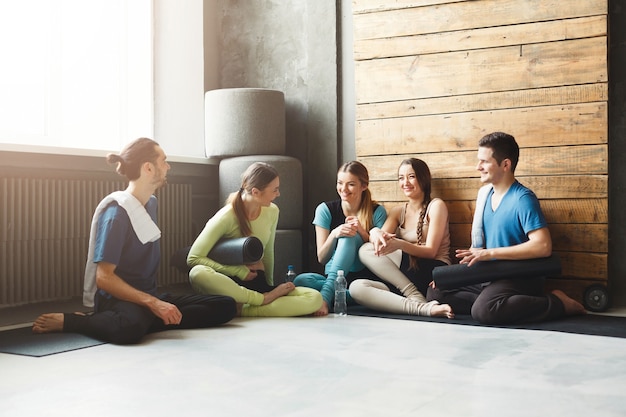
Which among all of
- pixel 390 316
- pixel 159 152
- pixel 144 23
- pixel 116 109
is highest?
pixel 144 23

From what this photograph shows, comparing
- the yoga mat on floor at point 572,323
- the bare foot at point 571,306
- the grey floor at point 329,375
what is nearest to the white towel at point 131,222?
the grey floor at point 329,375

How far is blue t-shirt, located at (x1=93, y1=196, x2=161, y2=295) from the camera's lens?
3309 millimetres

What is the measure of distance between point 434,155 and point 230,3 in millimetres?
2156

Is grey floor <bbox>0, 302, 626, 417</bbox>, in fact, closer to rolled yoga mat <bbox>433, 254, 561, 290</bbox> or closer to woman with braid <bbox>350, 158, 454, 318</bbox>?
rolled yoga mat <bbox>433, 254, 561, 290</bbox>

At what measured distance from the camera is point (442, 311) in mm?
3967

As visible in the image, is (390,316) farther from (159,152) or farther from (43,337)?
(43,337)

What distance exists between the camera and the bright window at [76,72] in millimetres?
4633

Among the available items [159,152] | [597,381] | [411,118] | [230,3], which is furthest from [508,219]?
[230,3]

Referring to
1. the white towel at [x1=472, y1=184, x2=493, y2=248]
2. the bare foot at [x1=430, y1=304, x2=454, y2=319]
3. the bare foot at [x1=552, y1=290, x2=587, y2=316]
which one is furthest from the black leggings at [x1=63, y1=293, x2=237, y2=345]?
the bare foot at [x1=552, y1=290, x2=587, y2=316]

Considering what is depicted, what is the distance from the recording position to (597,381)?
2.50 metres

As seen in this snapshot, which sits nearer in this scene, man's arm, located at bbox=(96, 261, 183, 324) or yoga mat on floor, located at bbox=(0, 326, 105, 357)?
yoga mat on floor, located at bbox=(0, 326, 105, 357)

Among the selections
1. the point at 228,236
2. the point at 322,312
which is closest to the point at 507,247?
the point at 322,312

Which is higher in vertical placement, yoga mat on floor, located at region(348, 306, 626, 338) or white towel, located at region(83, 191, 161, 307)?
white towel, located at region(83, 191, 161, 307)

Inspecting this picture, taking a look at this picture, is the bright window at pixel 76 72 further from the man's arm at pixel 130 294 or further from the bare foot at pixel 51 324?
the man's arm at pixel 130 294
